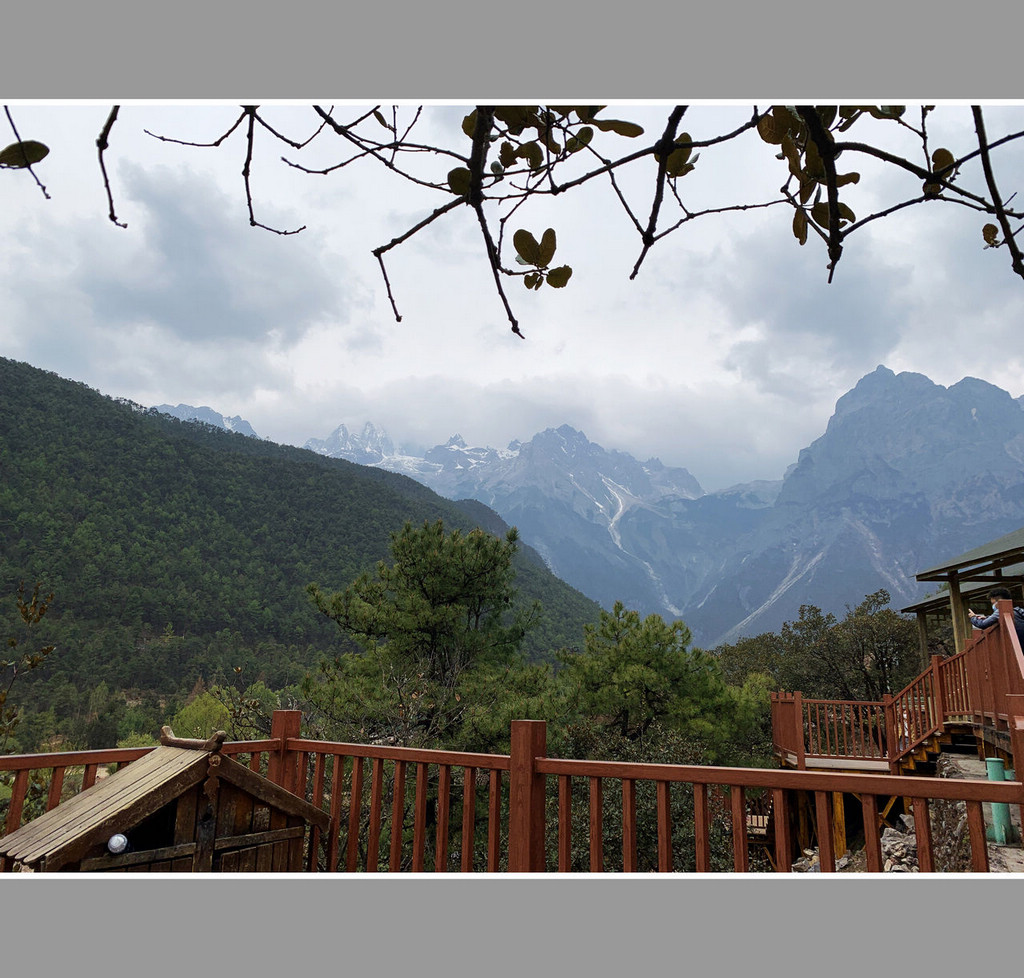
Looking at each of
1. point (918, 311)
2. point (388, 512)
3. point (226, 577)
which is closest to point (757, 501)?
point (388, 512)

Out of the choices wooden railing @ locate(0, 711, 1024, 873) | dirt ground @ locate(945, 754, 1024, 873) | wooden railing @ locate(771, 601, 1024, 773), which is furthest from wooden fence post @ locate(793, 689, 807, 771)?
wooden railing @ locate(0, 711, 1024, 873)

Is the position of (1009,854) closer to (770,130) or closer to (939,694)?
(939,694)

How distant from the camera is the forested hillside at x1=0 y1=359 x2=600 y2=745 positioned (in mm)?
25453

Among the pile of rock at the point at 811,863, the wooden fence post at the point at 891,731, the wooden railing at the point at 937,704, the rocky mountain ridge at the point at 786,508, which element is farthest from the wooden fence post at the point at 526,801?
the rocky mountain ridge at the point at 786,508

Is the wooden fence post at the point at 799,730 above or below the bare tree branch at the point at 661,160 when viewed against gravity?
below

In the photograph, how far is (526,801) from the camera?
1.63 metres

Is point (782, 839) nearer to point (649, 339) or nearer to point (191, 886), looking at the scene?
point (191, 886)

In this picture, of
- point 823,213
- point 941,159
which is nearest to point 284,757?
point 823,213

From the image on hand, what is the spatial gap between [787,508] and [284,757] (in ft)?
344

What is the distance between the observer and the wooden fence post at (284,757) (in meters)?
2.34

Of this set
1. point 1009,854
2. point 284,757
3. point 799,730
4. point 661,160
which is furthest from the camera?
point 799,730

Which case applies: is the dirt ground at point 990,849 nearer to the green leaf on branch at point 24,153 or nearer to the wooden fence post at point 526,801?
the wooden fence post at point 526,801

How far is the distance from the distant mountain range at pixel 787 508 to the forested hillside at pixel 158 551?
1694 inches
